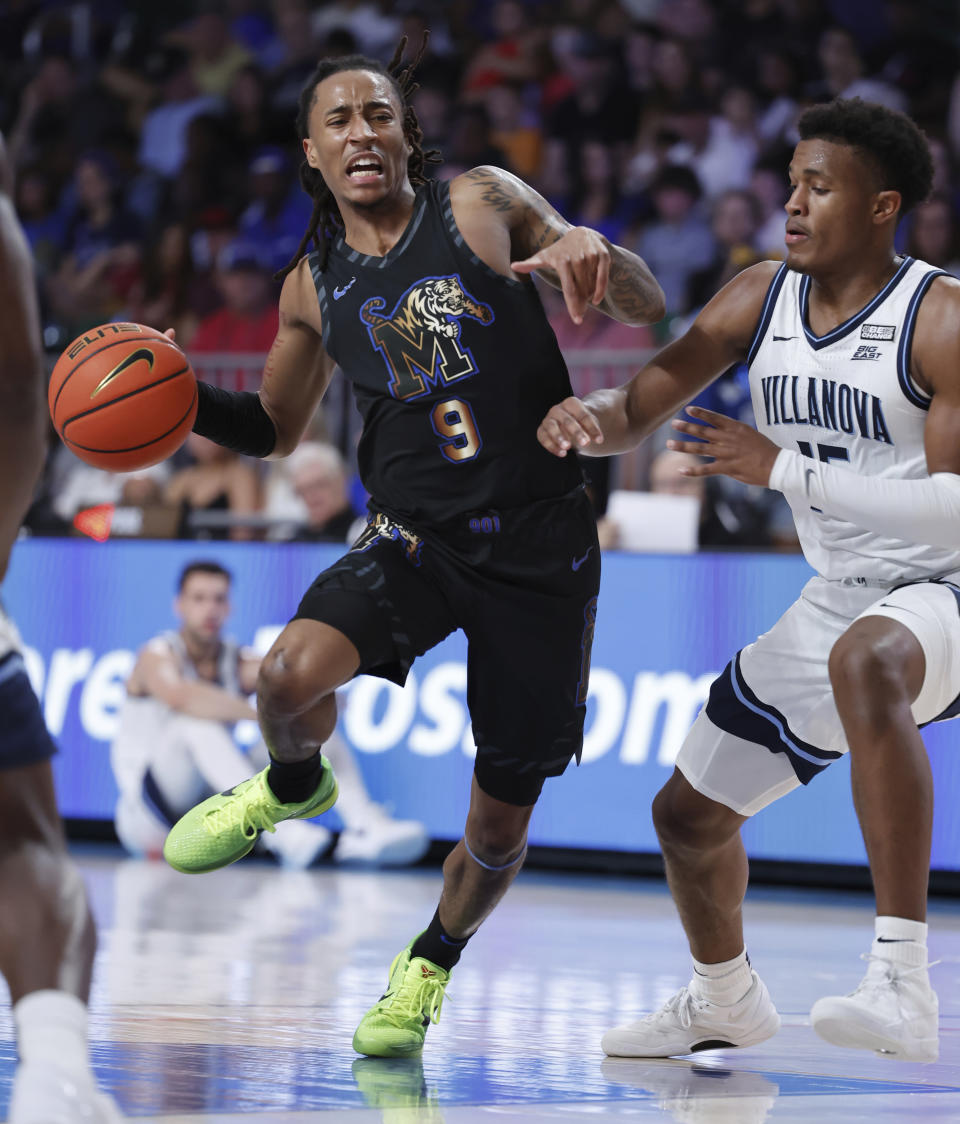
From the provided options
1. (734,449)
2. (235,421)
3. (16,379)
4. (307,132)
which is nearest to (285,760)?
(235,421)

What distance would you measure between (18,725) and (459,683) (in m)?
5.45

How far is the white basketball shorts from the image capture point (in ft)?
12.8

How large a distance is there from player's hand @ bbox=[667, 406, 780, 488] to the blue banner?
3766 mm

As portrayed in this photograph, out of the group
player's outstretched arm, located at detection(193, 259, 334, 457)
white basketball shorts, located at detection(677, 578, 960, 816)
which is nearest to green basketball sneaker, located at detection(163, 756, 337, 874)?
player's outstretched arm, located at detection(193, 259, 334, 457)

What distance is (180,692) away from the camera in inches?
324

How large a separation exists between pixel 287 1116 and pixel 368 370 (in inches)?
74.6

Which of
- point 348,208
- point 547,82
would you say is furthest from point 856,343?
point 547,82

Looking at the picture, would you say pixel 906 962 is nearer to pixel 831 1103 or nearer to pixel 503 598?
pixel 831 1103

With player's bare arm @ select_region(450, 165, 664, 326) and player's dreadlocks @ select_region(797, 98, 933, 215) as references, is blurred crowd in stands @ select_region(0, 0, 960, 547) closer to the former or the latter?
player's bare arm @ select_region(450, 165, 664, 326)

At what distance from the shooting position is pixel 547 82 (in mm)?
11734

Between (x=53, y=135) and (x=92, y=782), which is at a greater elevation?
(x=53, y=135)

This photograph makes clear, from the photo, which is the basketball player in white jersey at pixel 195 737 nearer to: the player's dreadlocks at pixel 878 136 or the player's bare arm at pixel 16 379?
the player's dreadlocks at pixel 878 136

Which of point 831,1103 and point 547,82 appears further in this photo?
point 547,82

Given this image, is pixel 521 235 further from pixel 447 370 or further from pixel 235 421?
pixel 235 421
